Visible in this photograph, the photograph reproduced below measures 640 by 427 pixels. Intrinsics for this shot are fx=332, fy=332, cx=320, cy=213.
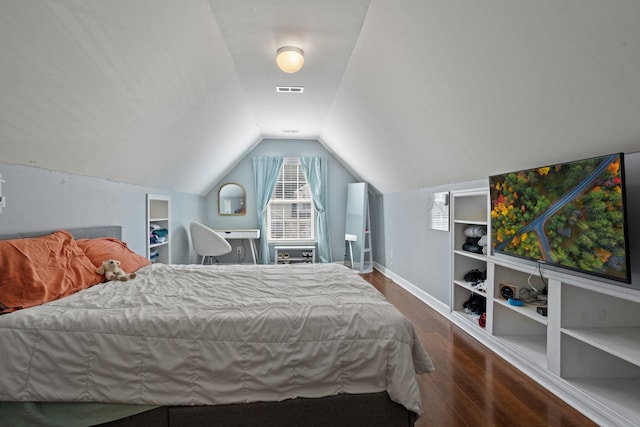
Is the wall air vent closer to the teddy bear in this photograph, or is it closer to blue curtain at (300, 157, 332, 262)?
the teddy bear

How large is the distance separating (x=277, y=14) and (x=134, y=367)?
2.32m

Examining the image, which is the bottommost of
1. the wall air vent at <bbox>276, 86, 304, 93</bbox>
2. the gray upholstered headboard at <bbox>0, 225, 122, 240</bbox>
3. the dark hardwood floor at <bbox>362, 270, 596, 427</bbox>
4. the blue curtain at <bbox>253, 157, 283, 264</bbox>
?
the dark hardwood floor at <bbox>362, 270, 596, 427</bbox>

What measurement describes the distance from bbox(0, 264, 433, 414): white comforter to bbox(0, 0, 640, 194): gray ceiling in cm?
116

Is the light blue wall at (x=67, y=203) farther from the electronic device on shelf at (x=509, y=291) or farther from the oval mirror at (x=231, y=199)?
the electronic device on shelf at (x=509, y=291)

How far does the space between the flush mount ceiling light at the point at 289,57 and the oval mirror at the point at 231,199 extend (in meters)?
3.81

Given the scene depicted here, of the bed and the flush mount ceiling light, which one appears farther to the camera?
the flush mount ceiling light

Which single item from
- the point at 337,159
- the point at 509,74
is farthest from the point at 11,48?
the point at 337,159

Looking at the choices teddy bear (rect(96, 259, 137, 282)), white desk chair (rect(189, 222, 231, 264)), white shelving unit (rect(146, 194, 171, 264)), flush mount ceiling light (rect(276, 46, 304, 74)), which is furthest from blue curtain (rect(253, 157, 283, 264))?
teddy bear (rect(96, 259, 137, 282))

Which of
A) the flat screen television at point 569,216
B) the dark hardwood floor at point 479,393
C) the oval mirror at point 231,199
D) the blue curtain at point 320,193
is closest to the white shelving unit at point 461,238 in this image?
the dark hardwood floor at point 479,393

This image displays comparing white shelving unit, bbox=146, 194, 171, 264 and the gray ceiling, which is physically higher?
the gray ceiling

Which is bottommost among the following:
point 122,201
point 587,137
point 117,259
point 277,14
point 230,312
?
point 230,312

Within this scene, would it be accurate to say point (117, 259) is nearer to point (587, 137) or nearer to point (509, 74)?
point (509, 74)

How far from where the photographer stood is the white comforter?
1.53 metres

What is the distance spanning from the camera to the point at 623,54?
1390mm
